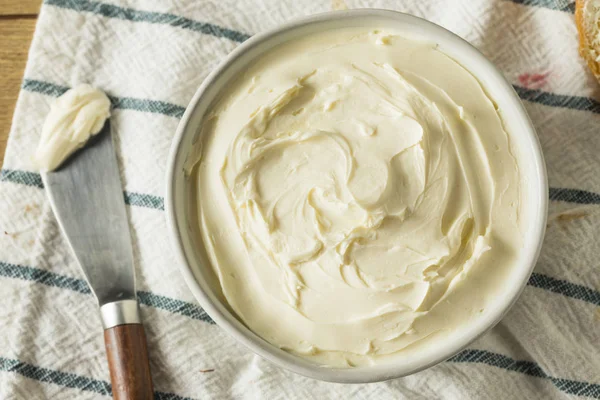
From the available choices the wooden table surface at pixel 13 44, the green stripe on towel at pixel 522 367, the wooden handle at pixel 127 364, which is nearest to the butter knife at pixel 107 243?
the wooden handle at pixel 127 364

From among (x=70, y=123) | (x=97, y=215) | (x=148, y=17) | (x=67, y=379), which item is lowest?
(x=67, y=379)

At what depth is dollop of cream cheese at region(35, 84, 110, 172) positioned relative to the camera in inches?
43.3

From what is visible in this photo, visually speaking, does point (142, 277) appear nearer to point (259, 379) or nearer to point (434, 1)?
point (259, 379)

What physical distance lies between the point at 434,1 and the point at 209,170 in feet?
1.70

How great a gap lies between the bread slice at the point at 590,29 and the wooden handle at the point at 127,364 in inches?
33.0

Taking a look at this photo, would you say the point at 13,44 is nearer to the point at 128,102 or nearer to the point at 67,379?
the point at 128,102

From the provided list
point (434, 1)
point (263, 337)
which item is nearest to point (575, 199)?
point (434, 1)

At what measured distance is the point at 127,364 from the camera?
1.05 metres

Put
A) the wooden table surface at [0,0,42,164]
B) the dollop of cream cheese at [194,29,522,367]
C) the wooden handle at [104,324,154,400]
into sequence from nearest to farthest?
the dollop of cream cheese at [194,29,522,367] < the wooden handle at [104,324,154,400] < the wooden table surface at [0,0,42,164]

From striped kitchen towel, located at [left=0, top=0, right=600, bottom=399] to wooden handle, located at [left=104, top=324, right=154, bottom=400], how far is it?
49 mm

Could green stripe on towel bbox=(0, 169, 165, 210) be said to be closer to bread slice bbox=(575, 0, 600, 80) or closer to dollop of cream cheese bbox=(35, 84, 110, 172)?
dollop of cream cheese bbox=(35, 84, 110, 172)

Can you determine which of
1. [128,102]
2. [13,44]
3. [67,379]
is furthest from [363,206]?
[13,44]

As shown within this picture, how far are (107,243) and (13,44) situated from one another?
397 mm

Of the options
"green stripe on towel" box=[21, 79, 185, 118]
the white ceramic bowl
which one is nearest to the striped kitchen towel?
Answer: "green stripe on towel" box=[21, 79, 185, 118]
